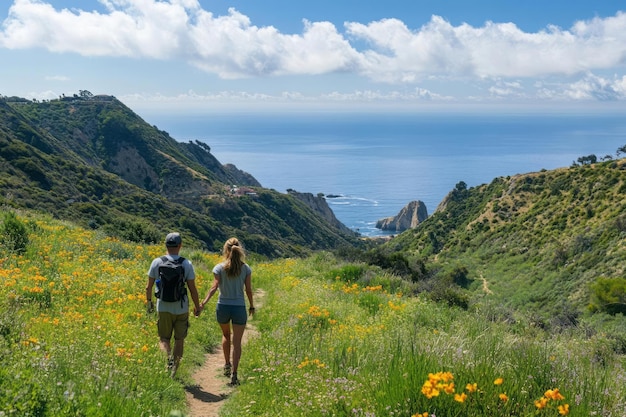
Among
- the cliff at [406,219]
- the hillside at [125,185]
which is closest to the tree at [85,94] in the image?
the hillside at [125,185]

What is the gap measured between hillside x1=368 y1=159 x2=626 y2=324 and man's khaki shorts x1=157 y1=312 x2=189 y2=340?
1098 centimetres

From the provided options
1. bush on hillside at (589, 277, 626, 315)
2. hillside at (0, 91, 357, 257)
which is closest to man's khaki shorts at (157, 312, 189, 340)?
hillside at (0, 91, 357, 257)

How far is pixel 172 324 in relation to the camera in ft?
22.7

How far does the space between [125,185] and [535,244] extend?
48.3m

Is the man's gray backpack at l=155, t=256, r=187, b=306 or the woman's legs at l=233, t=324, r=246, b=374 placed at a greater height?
the man's gray backpack at l=155, t=256, r=187, b=306

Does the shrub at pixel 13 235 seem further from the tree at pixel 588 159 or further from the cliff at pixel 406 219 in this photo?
the cliff at pixel 406 219

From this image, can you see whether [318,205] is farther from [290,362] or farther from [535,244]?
[290,362]

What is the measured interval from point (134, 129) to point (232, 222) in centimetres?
4041

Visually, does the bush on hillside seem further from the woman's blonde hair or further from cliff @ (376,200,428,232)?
cliff @ (376,200,428,232)

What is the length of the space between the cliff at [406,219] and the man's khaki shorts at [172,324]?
141 metres

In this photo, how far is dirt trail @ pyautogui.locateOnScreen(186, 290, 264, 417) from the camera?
19.9 feet

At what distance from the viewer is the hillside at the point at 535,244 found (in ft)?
112

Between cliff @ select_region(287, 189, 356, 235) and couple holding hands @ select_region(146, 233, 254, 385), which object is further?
cliff @ select_region(287, 189, 356, 235)

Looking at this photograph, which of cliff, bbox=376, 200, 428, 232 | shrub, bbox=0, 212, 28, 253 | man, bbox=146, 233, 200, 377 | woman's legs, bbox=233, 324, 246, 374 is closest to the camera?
man, bbox=146, 233, 200, 377
